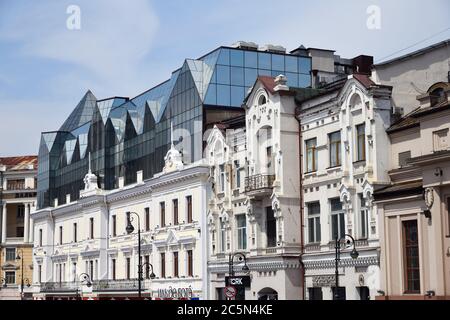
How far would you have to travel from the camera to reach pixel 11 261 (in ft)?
359

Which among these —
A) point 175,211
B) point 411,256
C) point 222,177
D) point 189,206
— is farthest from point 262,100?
point 411,256

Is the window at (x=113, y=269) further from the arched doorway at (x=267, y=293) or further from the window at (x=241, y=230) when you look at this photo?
the arched doorway at (x=267, y=293)

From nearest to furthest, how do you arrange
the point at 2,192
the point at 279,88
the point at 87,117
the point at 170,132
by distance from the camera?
the point at 279,88, the point at 170,132, the point at 87,117, the point at 2,192

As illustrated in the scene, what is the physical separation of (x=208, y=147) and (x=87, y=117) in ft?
106

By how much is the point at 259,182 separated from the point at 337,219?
6.66 metres

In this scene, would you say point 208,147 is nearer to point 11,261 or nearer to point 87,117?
point 87,117

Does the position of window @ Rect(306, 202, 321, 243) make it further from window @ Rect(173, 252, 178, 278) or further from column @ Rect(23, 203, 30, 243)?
column @ Rect(23, 203, 30, 243)

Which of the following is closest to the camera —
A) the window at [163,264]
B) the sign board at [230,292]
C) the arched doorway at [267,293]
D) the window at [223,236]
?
the sign board at [230,292]

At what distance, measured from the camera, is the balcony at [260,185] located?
46281mm

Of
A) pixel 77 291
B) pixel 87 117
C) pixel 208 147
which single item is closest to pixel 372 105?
pixel 208 147

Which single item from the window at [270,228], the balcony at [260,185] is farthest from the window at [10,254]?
the window at [270,228]

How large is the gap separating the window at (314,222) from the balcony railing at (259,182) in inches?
110

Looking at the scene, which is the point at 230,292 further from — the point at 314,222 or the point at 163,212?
the point at 163,212

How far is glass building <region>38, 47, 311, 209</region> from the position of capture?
56.8 metres
